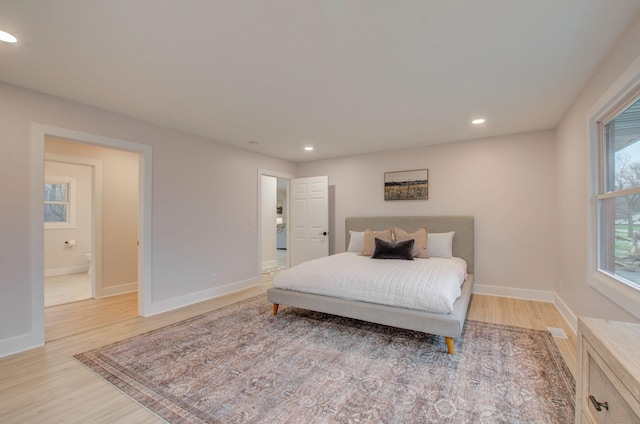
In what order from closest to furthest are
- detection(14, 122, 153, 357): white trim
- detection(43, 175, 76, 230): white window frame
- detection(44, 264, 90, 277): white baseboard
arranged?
detection(14, 122, 153, 357): white trim → detection(44, 264, 90, 277): white baseboard → detection(43, 175, 76, 230): white window frame

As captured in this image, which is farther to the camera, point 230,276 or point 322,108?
point 230,276

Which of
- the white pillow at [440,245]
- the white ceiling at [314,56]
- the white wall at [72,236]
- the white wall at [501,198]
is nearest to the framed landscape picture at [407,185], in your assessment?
the white wall at [501,198]

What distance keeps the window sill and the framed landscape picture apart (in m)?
2.62

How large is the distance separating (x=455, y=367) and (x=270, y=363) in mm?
1503

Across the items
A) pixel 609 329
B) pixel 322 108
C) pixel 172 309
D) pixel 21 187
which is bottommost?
pixel 172 309

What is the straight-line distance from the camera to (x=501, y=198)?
432cm

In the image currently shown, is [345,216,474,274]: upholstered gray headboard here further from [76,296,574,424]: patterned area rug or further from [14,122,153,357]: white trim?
[14,122,153,357]: white trim

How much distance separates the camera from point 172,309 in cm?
380

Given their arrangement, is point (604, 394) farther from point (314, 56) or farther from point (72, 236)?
point (72, 236)

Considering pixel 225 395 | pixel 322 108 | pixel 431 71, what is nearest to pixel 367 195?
pixel 322 108

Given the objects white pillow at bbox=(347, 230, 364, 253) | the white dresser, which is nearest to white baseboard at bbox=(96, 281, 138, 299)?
white pillow at bbox=(347, 230, 364, 253)

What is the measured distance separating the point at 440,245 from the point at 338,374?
9.13 ft

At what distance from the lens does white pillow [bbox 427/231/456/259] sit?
4.27m

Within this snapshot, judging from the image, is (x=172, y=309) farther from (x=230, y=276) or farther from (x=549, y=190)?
(x=549, y=190)
